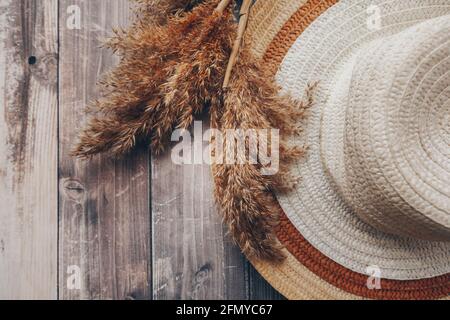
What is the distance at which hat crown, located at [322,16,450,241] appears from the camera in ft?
2.27

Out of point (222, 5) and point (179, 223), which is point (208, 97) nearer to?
point (222, 5)

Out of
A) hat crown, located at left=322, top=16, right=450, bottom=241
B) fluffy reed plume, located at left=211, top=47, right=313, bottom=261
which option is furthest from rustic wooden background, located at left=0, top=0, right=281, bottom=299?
hat crown, located at left=322, top=16, right=450, bottom=241

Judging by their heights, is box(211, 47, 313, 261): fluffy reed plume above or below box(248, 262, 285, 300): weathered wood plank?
above

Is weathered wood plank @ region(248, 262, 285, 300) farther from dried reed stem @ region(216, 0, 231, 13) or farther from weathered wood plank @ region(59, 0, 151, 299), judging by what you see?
dried reed stem @ region(216, 0, 231, 13)

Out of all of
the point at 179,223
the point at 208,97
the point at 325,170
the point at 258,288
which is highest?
the point at 208,97

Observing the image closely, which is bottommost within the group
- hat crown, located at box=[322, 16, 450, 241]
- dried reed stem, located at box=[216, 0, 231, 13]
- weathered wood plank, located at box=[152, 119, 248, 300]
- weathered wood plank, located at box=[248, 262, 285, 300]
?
weathered wood plank, located at box=[248, 262, 285, 300]

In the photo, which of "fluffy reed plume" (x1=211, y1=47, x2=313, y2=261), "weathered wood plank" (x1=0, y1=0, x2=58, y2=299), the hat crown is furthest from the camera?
"weathered wood plank" (x1=0, y1=0, x2=58, y2=299)

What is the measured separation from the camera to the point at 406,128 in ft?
2.30

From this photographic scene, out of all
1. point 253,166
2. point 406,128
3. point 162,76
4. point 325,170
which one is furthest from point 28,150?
point 406,128

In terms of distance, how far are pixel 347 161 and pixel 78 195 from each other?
563 mm

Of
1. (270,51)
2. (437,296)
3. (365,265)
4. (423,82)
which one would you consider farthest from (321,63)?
(437,296)

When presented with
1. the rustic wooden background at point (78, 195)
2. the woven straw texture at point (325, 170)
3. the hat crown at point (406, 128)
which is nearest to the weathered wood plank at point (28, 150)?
the rustic wooden background at point (78, 195)
